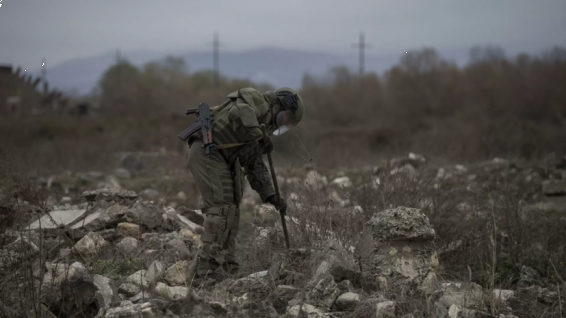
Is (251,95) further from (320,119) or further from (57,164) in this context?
(320,119)

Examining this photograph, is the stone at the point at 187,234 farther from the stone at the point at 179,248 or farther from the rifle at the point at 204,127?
the rifle at the point at 204,127

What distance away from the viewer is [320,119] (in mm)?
29297

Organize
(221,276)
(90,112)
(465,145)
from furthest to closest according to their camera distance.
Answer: (90,112) → (465,145) → (221,276)

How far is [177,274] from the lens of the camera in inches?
197

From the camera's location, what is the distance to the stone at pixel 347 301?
4.43m

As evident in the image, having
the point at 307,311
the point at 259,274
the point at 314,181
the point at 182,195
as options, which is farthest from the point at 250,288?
the point at 182,195

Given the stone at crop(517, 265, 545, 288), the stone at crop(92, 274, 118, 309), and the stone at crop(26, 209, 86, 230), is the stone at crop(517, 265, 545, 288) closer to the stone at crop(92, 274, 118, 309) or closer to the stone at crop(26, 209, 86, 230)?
the stone at crop(92, 274, 118, 309)

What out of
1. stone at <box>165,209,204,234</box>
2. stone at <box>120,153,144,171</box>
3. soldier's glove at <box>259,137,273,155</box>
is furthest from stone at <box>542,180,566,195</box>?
stone at <box>120,153,144,171</box>

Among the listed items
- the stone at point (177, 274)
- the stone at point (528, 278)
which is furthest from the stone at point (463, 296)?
the stone at point (177, 274)

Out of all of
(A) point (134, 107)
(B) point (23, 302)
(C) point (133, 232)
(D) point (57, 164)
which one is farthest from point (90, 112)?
(B) point (23, 302)

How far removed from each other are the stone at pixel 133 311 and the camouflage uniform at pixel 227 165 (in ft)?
3.58

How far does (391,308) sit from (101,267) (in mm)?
2543

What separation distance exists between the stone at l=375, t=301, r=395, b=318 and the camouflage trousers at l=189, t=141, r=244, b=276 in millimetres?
1469

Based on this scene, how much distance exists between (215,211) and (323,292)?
47.1 inches
